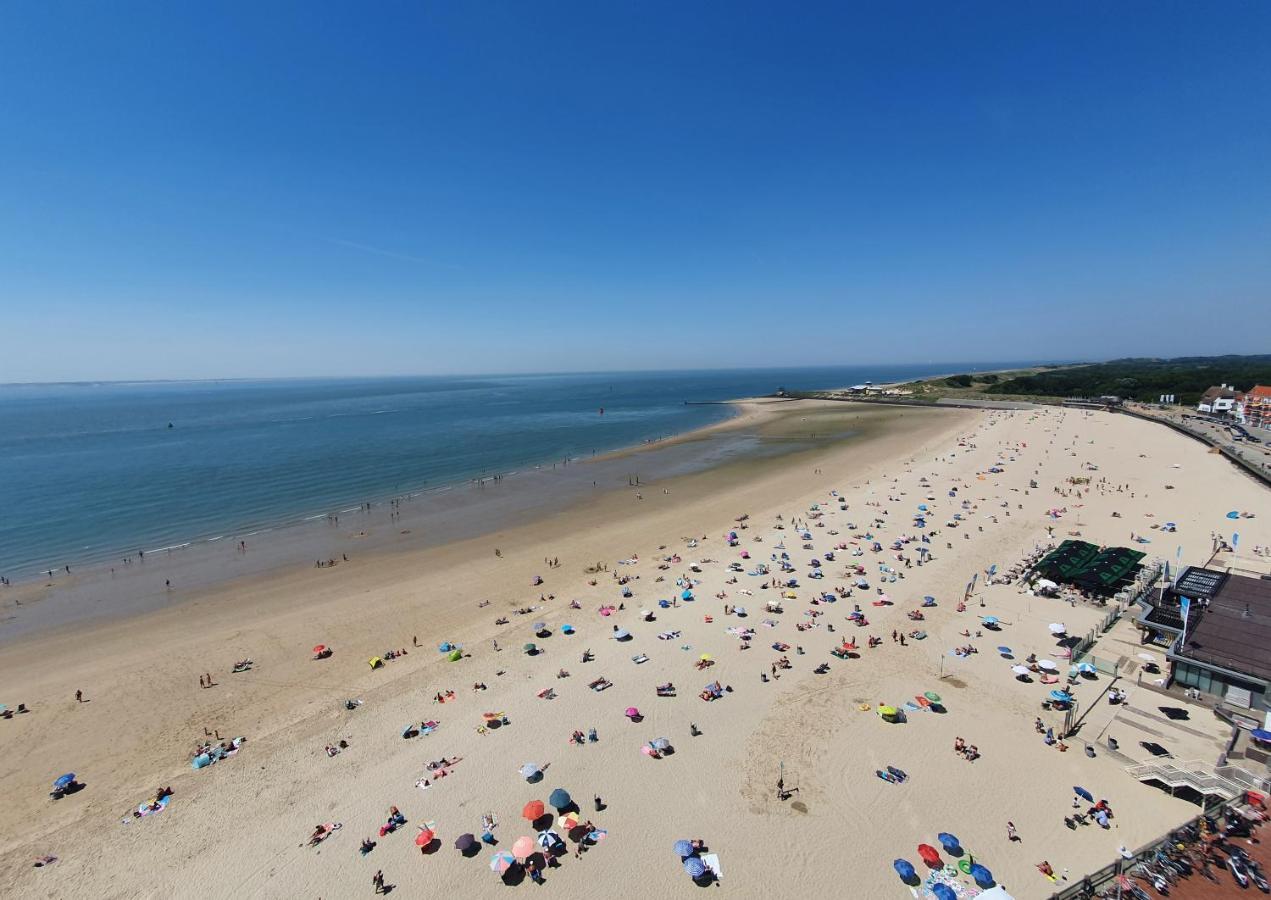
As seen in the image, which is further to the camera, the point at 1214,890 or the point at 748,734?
the point at 748,734

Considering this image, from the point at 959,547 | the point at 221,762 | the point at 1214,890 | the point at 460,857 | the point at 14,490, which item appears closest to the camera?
the point at 1214,890

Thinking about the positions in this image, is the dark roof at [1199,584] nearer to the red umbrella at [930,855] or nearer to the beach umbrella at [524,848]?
the red umbrella at [930,855]

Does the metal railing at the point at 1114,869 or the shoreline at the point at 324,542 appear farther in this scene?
the shoreline at the point at 324,542

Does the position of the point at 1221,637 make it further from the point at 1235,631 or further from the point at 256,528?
the point at 256,528

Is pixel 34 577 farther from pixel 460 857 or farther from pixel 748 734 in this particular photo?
pixel 748 734

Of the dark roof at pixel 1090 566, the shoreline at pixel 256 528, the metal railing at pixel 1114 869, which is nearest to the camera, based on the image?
the metal railing at pixel 1114 869

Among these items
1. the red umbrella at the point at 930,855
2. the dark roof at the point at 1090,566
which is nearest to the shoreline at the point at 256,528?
the red umbrella at the point at 930,855

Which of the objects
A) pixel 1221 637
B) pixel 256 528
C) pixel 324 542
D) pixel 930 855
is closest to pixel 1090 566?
pixel 1221 637

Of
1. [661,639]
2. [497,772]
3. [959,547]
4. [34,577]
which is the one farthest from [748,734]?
[34,577]
